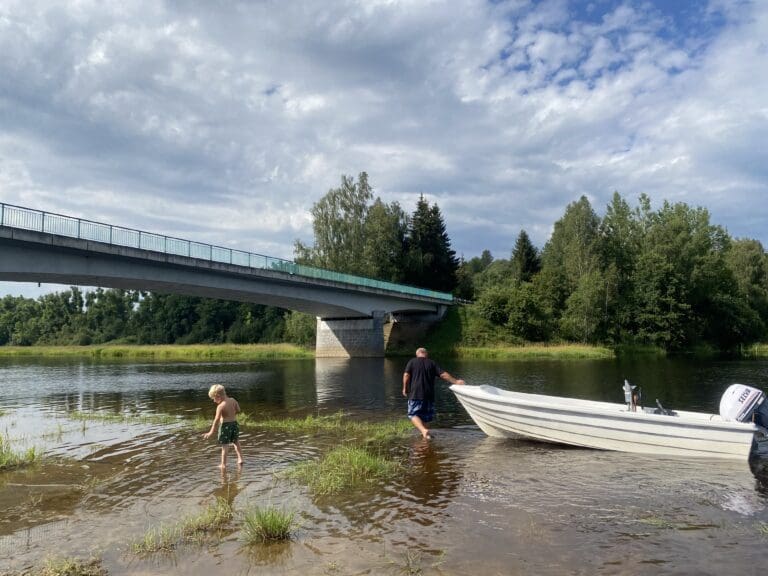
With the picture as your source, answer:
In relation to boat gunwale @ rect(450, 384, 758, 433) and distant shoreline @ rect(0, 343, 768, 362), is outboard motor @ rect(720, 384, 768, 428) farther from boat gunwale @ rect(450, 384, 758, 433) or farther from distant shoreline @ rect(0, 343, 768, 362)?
distant shoreline @ rect(0, 343, 768, 362)

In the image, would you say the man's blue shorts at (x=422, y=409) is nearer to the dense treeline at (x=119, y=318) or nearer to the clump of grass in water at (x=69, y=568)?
the clump of grass in water at (x=69, y=568)

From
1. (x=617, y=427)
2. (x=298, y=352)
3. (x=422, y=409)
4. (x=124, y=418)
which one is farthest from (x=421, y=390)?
(x=298, y=352)

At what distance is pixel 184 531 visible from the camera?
6090 millimetres

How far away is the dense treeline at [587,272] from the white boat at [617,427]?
42934mm

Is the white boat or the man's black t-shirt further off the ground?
the man's black t-shirt

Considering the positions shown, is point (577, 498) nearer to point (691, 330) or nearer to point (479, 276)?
point (691, 330)

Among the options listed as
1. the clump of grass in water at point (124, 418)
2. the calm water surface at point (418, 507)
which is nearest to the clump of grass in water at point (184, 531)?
the calm water surface at point (418, 507)

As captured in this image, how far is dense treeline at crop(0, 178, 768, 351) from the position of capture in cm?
5288

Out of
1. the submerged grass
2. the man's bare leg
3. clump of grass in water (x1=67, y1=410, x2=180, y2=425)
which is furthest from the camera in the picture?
clump of grass in water (x1=67, y1=410, x2=180, y2=425)

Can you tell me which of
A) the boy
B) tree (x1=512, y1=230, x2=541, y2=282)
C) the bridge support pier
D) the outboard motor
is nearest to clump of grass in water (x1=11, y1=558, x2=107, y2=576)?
the boy

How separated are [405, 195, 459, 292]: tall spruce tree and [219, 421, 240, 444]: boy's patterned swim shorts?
57668 millimetres

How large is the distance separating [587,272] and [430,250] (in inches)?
819

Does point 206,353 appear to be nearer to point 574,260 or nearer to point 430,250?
point 430,250

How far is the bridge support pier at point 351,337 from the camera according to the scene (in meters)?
51.3
